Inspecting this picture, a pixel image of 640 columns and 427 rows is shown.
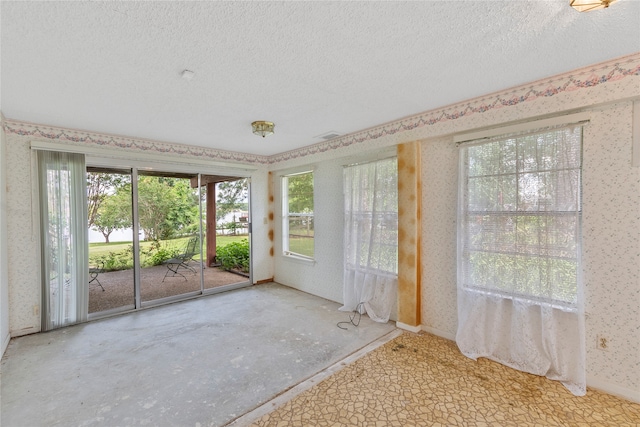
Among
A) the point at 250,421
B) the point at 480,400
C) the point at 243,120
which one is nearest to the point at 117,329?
the point at 250,421

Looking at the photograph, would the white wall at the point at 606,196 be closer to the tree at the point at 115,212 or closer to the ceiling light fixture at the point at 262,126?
the ceiling light fixture at the point at 262,126

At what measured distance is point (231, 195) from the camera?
516 cm

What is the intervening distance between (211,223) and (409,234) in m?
4.12

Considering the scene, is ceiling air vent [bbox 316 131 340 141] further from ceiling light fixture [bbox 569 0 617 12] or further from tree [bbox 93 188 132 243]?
tree [bbox 93 188 132 243]

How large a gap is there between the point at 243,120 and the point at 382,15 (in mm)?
2018

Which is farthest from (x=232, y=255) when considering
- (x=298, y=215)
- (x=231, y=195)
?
(x=298, y=215)

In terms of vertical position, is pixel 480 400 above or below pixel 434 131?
below

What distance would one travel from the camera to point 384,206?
11.0 ft

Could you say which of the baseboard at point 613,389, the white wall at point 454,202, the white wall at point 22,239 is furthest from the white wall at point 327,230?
the white wall at point 22,239

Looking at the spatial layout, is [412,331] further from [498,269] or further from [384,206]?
[384,206]

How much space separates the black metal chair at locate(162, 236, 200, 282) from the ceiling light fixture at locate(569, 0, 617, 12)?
489cm

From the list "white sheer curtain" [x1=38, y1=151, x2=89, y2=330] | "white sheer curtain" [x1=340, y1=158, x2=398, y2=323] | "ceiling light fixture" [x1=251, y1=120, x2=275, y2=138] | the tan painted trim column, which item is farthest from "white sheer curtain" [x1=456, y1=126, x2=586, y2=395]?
"white sheer curtain" [x1=38, y1=151, x2=89, y2=330]

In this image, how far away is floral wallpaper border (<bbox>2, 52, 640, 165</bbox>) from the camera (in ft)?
6.48

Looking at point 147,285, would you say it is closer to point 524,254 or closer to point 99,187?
point 99,187
